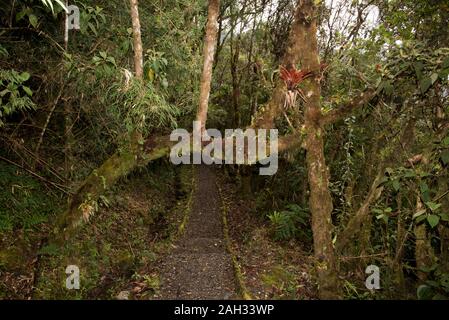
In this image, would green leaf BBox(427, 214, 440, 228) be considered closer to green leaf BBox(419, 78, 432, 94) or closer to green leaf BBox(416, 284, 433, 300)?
green leaf BBox(416, 284, 433, 300)

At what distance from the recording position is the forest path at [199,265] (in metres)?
6.26

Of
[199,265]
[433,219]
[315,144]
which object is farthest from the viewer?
[199,265]

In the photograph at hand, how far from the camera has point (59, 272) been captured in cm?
621

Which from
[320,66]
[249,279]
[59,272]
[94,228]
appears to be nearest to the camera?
[320,66]

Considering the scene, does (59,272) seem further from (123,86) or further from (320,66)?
(320,66)

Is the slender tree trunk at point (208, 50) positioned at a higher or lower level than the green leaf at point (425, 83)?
higher

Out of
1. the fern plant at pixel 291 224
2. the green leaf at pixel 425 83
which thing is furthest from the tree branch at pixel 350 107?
the fern plant at pixel 291 224

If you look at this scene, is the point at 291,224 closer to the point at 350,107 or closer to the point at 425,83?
the point at 350,107

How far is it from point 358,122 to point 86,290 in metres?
6.47

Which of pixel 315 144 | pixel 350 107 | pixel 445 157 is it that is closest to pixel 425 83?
pixel 445 157

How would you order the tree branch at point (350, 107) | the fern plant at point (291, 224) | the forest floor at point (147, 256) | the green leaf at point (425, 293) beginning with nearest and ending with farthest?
the green leaf at point (425, 293) → the tree branch at point (350, 107) → the forest floor at point (147, 256) → the fern plant at point (291, 224)

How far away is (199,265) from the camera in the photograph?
287 inches

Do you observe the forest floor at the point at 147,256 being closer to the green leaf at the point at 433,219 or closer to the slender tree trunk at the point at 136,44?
the slender tree trunk at the point at 136,44
